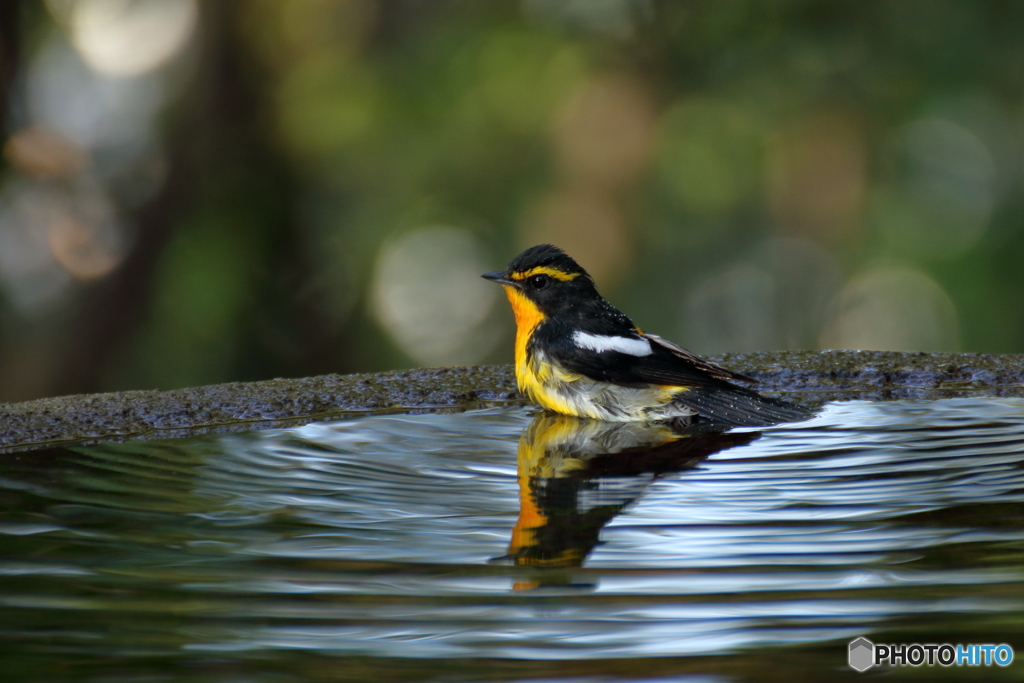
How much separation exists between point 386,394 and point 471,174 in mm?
7553

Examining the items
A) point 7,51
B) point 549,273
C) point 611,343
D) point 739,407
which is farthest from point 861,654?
point 7,51

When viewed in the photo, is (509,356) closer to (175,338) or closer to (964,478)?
(175,338)

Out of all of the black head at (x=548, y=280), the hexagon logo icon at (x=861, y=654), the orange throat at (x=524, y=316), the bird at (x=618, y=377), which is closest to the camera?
the hexagon logo icon at (x=861, y=654)

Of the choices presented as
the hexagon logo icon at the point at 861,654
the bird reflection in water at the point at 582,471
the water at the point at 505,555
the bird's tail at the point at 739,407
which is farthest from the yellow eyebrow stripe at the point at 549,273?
the hexagon logo icon at the point at 861,654

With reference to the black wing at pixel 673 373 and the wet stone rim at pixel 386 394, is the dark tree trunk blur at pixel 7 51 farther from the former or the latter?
the black wing at pixel 673 373

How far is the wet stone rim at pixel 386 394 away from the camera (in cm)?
343

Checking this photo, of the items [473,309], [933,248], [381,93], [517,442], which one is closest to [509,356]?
[473,309]

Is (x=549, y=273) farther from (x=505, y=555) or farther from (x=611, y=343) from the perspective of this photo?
(x=505, y=555)

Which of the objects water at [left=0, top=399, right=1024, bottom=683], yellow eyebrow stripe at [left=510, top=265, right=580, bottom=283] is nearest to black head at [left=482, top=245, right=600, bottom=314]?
yellow eyebrow stripe at [left=510, top=265, right=580, bottom=283]

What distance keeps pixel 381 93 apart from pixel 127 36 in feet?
8.09

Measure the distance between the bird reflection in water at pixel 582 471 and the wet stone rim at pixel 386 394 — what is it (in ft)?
1.73

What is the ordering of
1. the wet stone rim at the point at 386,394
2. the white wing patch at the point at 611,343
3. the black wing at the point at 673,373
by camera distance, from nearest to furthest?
the wet stone rim at the point at 386,394
the black wing at the point at 673,373
the white wing patch at the point at 611,343

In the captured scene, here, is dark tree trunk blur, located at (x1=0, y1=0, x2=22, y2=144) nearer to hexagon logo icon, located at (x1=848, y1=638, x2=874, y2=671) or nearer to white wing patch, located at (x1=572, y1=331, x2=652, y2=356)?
white wing patch, located at (x1=572, y1=331, x2=652, y2=356)

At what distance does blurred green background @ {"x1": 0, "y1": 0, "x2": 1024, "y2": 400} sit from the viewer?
378 inches
